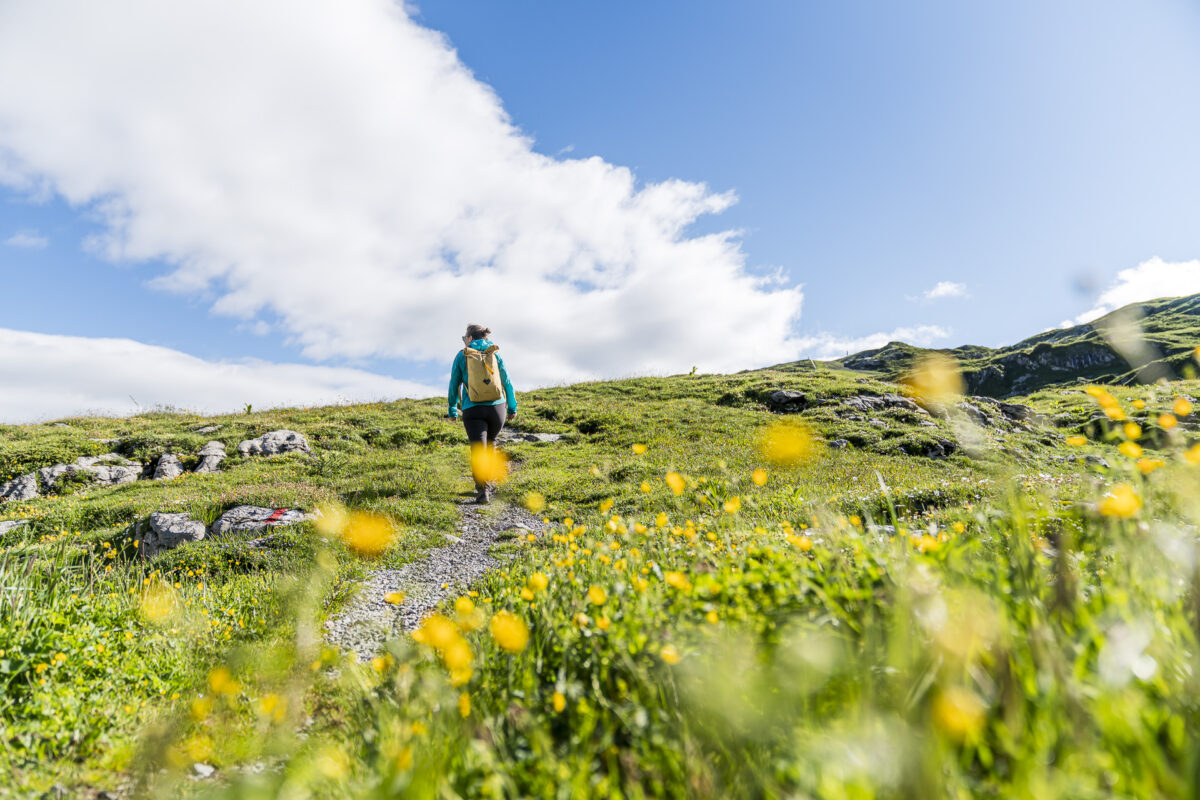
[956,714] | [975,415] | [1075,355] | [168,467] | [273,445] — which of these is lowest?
[168,467]

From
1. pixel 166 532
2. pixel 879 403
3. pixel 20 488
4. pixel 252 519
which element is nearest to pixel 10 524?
pixel 166 532

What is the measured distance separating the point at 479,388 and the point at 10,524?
10.4 meters

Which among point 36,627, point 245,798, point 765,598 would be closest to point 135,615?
point 36,627

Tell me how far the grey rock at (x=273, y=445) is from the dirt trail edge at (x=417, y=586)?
1188 centimetres

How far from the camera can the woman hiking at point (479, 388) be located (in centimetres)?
1130

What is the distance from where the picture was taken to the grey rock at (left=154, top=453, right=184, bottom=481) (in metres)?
18.2

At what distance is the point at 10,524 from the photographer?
1167 centimetres

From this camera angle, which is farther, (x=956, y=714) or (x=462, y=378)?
(x=462, y=378)

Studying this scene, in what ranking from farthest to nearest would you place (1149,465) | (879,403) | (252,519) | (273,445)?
(879,403) < (273,445) < (252,519) < (1149,465)

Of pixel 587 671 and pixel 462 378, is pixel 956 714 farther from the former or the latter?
pixel 462 378

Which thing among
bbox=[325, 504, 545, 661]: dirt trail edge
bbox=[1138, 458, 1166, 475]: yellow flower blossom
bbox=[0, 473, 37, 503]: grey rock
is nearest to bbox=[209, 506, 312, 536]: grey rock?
bbox=[325, 504, 545, 661]: dirt trail edge

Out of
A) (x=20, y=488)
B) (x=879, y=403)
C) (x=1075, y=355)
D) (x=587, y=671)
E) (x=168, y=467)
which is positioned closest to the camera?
(x=587, y=671)

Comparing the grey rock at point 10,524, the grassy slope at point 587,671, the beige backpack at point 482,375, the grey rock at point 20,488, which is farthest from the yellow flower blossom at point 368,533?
the grey rock at point 20,488

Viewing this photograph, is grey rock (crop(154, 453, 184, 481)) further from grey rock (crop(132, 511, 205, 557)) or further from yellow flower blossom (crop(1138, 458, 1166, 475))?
yellow flower blossom (crop(1138, 458, 1166, 475))
